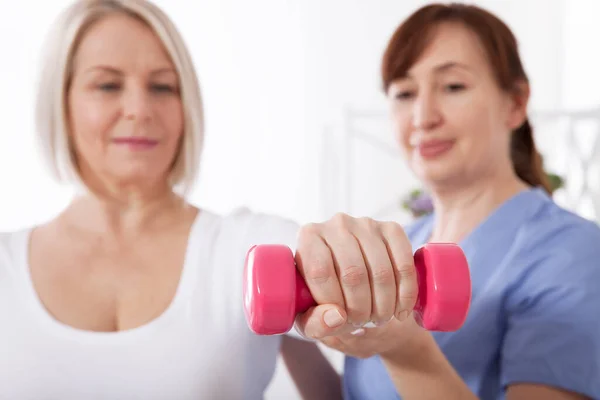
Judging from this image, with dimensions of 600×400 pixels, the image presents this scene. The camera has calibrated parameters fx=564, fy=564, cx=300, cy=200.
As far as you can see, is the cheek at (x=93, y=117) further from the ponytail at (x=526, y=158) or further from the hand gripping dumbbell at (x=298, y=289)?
the ponytail at (x=526, y=158)

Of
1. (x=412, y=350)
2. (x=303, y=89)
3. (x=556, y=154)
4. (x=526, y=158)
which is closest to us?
(x=412, y=350)

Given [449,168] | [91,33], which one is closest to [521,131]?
[449,168]

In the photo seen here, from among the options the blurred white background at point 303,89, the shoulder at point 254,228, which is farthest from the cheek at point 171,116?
the blurred white background at point 303,89

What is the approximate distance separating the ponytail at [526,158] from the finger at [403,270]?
668 millimetres

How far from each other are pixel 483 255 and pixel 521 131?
35 centimetres

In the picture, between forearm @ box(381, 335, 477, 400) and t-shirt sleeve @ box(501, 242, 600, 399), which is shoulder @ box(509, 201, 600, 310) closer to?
t-shirt sleeve @ box(501, 242, 600, 399)

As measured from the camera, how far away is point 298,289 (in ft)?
1.57

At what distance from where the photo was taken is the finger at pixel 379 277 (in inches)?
18.3

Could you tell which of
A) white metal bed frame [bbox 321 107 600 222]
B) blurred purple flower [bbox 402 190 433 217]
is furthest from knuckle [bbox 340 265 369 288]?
white metal bed frame [bbox 321 107 600 222]

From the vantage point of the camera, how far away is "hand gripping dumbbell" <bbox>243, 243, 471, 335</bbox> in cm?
46

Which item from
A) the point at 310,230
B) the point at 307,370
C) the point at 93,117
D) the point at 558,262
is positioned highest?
the point at 93,117

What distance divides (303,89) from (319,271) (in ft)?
8.75

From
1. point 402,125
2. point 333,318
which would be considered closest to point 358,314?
point 333,318

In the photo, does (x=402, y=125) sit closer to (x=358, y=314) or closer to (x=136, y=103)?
(x=136, y=103)
